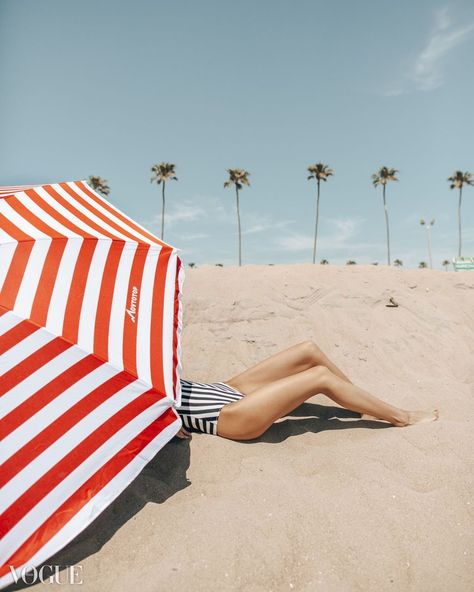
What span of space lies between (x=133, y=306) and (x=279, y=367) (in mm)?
1695

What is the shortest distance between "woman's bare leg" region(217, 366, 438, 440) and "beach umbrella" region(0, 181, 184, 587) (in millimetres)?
775

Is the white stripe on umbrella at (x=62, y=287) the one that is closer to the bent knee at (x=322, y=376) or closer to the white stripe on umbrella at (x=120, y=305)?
the white stripe on umbrella at (x=120, y=305)

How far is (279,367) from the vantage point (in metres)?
3.52

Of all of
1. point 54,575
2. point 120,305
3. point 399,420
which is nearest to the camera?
point 54,575

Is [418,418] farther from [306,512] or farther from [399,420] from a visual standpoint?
[306,512]

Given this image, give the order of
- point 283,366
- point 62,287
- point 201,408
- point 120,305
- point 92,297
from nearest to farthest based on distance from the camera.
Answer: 1. point 62,287
2. point 92,297
3. point 120,305
4. point 201,408
5. point 283,366

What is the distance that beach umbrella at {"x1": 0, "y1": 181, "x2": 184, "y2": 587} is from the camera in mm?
1754

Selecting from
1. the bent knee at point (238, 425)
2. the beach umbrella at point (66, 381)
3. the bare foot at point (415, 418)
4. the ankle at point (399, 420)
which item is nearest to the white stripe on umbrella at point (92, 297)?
the beach umbrella at point (66, 381)

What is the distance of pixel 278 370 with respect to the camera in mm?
3525

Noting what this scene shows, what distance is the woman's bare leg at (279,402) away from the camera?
2.81 meters

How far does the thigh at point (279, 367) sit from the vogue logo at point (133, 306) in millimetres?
1571

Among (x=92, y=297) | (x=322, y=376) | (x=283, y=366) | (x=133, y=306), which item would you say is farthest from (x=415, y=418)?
(x=92, y=297)

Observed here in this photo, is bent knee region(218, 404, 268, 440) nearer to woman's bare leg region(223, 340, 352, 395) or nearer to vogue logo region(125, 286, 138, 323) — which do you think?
woman's bare leg region(223, 340, 352, 395)

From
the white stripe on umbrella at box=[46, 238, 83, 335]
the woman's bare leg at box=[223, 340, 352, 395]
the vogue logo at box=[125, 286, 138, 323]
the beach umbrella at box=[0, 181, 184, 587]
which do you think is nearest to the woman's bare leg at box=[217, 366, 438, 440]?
the woman's bare leg at box=[223, 340, 352, 395]
